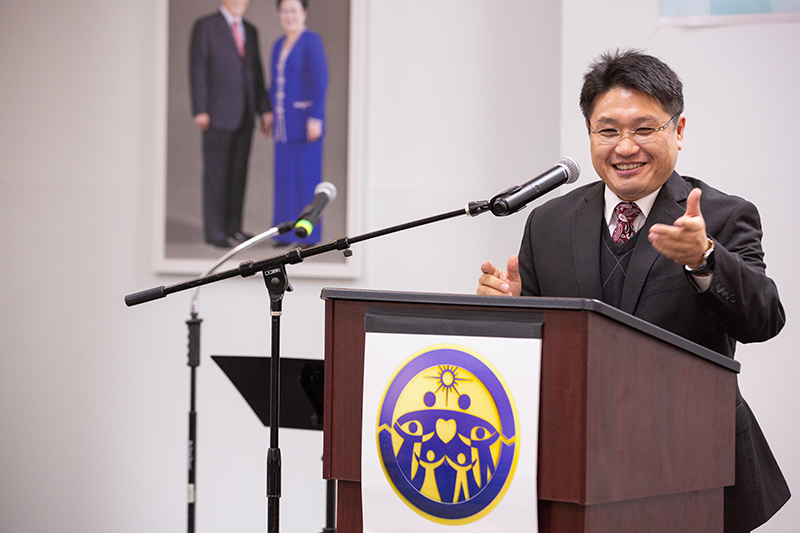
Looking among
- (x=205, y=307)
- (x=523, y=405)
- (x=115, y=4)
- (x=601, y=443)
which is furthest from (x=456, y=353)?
(x=115, y=4)

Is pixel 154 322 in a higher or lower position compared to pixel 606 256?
lower

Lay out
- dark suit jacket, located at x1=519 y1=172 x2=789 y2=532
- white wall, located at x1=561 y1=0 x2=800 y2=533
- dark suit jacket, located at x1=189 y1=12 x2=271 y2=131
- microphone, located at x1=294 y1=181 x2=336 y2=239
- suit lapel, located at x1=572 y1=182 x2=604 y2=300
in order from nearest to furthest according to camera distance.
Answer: dark suit jacket, located at x1=519 y1=172 x2=789 y2=532 → suit lapel, located at x1=572 y1=182 x2=604 y2=300 → microphone, located at x1=294 y1=181 x2=336 y2=239 → white wall, located at x1=561 y1=0 x2=800 y2=533 → dark suit jacket, located at x1=189 y1=12 x2=271 y2=131

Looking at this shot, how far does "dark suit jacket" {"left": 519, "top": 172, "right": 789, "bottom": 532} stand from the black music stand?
0.75 meters

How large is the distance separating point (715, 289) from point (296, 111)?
2185mm

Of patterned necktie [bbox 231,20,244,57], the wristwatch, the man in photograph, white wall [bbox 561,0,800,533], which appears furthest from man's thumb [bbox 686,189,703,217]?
patterned necktie [bbox 231,20,244,57]

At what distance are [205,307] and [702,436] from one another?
241 centimetres

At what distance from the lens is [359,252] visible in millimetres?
3055

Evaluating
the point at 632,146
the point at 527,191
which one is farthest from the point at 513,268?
the point at 632,146

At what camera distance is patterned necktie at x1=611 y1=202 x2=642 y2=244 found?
1670mm

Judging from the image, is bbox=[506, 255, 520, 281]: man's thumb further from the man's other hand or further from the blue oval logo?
the blue oval logo

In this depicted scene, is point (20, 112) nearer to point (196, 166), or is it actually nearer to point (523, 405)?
point (196, 166)

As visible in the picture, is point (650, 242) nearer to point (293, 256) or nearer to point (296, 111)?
point (293, 256)

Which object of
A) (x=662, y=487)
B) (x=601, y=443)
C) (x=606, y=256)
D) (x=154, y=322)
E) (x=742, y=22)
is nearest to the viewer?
(x=601, y=443)

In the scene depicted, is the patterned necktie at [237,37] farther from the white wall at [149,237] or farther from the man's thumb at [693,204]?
the man's thumb at [693,204]
